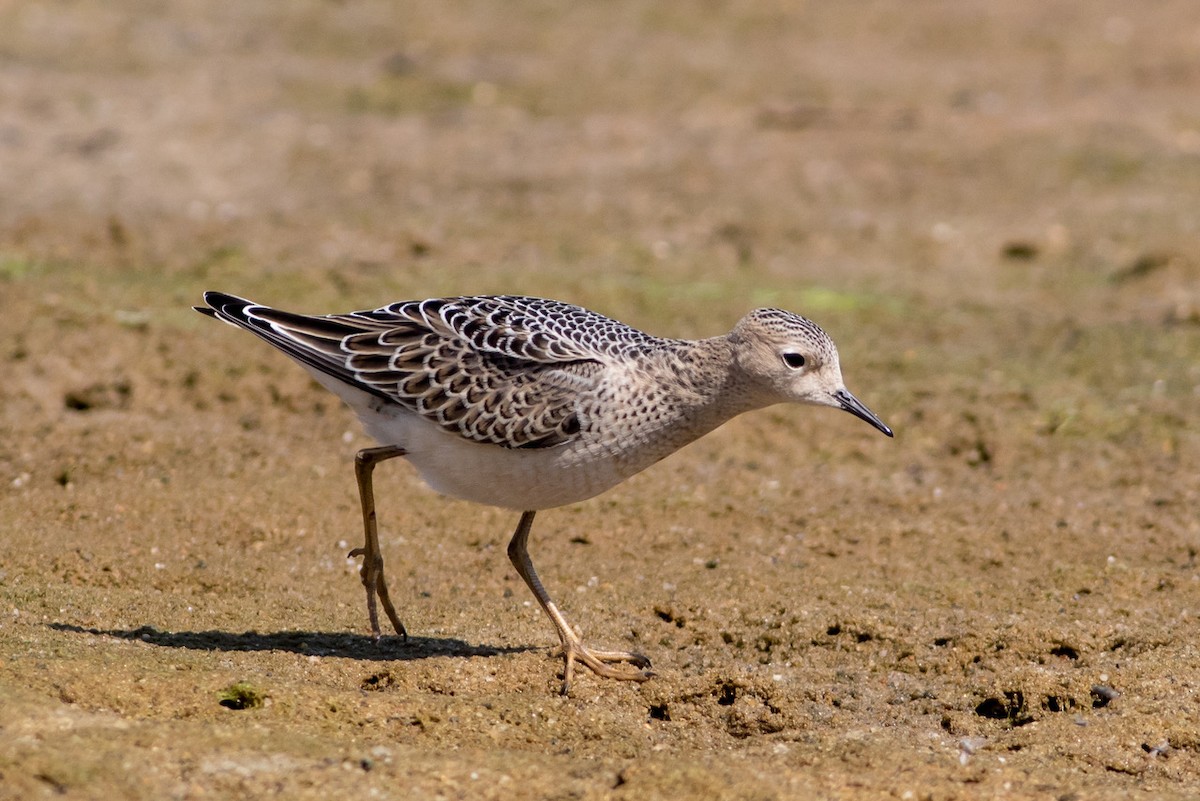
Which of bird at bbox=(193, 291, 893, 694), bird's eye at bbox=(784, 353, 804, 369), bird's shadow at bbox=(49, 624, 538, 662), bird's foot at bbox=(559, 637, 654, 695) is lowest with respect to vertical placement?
bird's shadow at bbox=(49, 624, 538, 662)

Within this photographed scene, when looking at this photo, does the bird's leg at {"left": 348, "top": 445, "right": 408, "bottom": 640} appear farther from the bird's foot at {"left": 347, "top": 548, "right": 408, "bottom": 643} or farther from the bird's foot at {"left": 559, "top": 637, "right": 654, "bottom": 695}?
the bird's foot at {"left": 559, "top": 637, "right": 654, "bottom": 695}

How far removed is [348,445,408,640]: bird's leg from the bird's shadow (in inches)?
4.0

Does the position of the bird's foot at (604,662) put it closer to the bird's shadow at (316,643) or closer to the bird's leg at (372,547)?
the bird's shadow at (316,643)

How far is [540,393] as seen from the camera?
24.1 feet

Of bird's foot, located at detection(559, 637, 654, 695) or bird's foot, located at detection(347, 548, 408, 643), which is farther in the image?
bird's foot, located at detection(347, 548, 408, 643)

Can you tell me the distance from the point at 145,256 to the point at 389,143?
4.17m

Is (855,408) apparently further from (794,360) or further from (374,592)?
(374,592)

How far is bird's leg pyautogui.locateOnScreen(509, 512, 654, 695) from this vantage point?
23.4ft

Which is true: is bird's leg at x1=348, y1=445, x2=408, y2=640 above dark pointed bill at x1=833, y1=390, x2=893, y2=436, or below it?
below

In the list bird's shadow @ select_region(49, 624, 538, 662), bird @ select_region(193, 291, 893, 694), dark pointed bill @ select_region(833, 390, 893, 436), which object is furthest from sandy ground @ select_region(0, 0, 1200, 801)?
dark pointed bill @ select_region(833, 390, 893, 436)

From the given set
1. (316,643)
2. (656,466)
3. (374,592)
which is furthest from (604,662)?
(656,466)

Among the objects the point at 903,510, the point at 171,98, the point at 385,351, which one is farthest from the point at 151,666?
the point at 171,98

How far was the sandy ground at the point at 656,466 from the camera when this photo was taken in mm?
6477

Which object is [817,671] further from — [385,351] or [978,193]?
[978,193]
